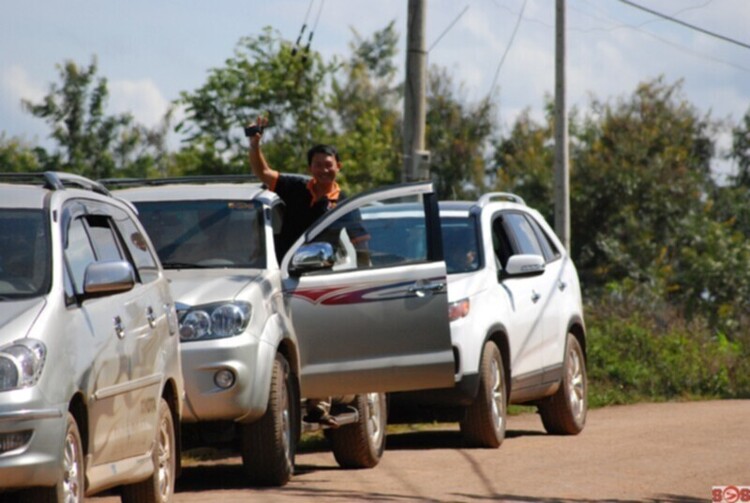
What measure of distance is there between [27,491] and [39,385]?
1.44ft

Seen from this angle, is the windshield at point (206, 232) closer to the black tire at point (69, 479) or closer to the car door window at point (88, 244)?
the car door window at point (88, 244)

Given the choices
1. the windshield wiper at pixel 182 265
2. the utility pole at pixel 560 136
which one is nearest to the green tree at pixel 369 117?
the utility pole at pixel 560 136

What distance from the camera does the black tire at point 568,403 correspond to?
14867 mm

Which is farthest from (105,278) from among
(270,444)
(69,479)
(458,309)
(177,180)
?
(458,309)

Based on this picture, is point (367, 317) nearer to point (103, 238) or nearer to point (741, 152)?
point (103, 238)

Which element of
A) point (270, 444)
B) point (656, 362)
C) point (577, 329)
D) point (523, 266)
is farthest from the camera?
point (656, 362)

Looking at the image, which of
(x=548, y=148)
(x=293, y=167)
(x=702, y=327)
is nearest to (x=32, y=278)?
(x=702, y=327)

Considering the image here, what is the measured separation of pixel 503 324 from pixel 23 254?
624cm

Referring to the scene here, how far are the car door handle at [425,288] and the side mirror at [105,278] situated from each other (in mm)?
3526

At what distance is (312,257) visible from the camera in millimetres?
10789

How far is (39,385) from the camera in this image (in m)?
6.88

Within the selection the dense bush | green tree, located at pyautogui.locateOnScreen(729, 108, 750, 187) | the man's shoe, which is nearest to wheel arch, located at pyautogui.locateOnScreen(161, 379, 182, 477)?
the man's shoe

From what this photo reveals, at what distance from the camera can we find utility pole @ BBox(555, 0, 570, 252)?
84.8ft

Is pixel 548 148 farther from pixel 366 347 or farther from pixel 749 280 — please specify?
pixel 366 347
